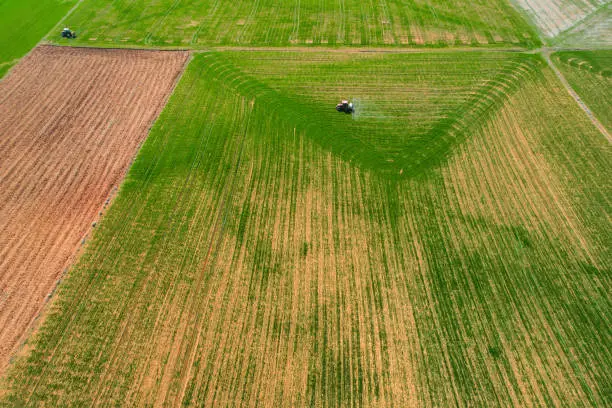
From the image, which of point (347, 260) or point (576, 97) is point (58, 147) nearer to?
point (347, 260)

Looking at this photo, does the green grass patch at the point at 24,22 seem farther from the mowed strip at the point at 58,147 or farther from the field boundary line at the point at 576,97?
the field boundary line at the point at 576,97

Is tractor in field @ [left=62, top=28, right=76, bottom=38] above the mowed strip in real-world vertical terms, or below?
A: above

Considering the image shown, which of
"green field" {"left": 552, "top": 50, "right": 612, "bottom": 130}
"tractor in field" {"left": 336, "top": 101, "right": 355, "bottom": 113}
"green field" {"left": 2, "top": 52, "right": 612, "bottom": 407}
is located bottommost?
"green field" {"left": 2, "top": 52, "right": 612, "bottom": 407}

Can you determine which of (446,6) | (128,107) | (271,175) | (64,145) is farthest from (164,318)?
(446,6)

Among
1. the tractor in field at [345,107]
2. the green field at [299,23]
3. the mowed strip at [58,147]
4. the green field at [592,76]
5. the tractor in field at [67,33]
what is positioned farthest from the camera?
the tractor in field at [67,33]

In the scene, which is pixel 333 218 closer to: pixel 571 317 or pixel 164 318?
pixel 164 318

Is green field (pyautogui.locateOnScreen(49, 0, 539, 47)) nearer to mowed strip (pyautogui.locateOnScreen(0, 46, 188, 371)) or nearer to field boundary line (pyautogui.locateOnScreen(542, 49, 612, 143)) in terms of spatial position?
field boundary line (pyautogui.locateOnScreen(542, 49, 612, 143))

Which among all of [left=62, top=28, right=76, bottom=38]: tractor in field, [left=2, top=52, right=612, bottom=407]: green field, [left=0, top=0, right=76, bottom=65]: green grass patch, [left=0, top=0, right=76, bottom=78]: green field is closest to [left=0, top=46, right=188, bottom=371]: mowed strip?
[left=2, top=52, right=612, bottom=407]: green field

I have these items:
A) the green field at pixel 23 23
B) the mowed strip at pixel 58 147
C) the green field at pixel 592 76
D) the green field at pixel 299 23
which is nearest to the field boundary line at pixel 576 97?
the green field at pixel 592 76
